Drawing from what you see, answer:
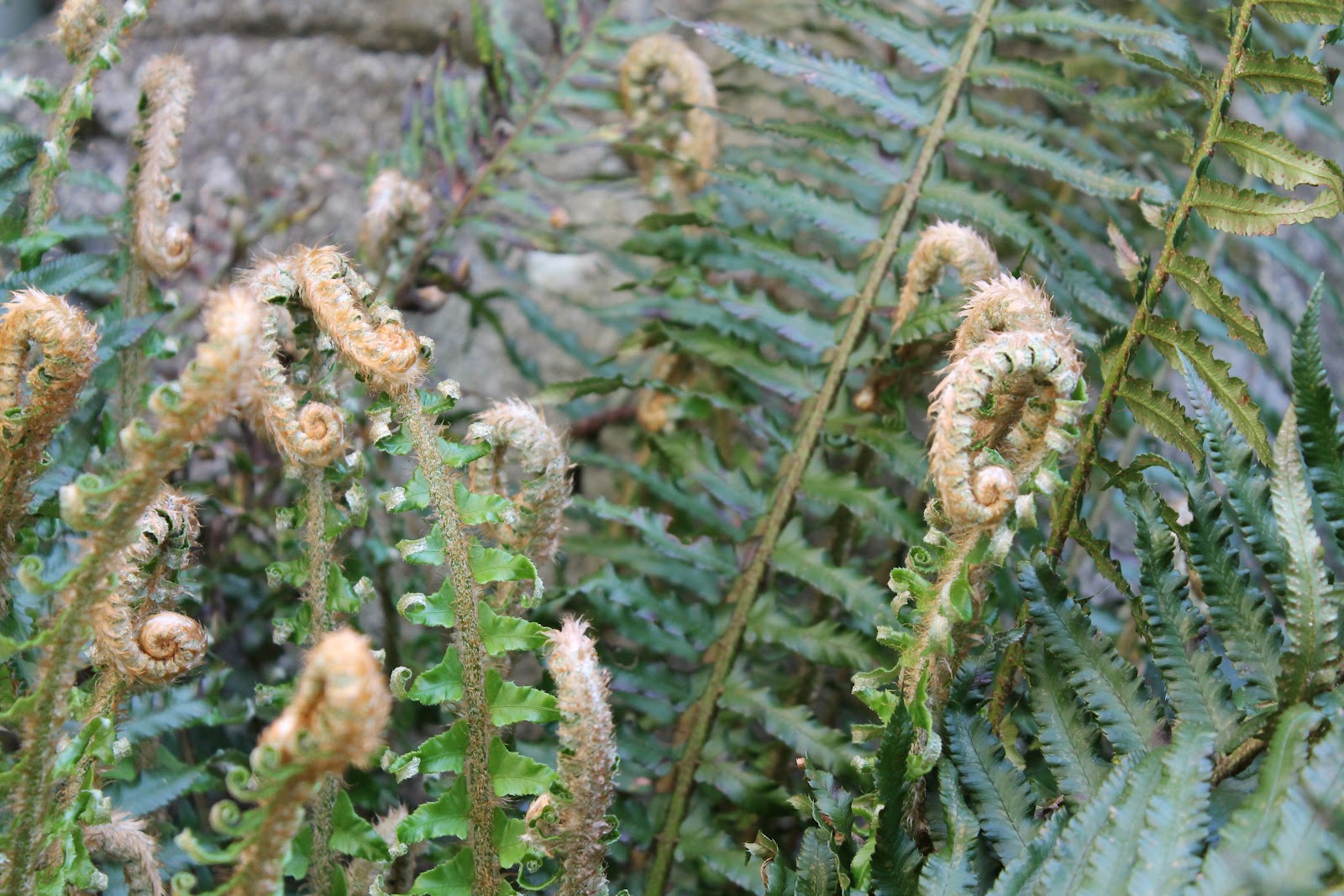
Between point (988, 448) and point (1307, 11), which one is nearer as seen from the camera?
point (988, 448)

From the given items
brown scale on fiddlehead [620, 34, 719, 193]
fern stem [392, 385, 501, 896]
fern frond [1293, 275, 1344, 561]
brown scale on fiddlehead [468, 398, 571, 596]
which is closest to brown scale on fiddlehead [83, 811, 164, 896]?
fern stem [392, 385, 501, 896]

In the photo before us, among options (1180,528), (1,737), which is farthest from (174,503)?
(1180,528)

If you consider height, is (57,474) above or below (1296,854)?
below

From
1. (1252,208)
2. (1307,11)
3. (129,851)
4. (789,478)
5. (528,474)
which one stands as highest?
(1307,11)

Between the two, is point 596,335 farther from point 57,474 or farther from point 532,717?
point 532,717

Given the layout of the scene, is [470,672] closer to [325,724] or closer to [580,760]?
[580,760]

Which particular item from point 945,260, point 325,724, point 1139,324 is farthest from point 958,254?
point 325,724

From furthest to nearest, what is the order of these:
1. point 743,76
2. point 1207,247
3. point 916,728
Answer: point 743,76
point 1207,247
point 916,728
